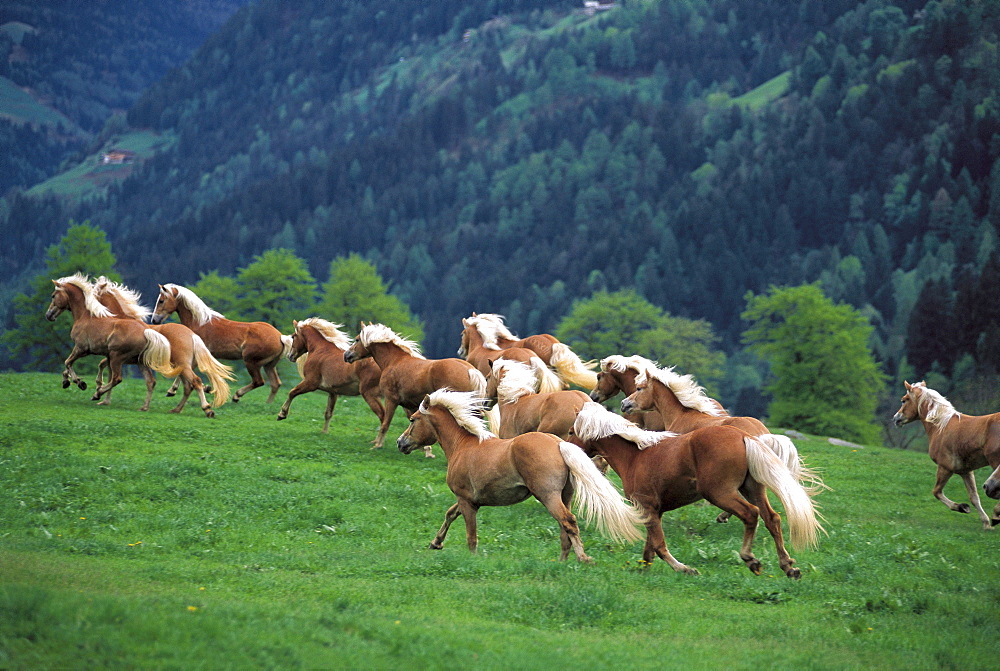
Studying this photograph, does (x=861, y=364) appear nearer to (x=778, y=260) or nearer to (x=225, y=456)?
(x=225, y=456)

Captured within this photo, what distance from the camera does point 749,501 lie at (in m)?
14.3

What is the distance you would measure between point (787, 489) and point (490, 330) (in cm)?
1431

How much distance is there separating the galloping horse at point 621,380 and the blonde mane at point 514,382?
4.68 feet

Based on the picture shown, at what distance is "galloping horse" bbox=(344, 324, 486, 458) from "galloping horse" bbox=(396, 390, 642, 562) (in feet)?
20.7

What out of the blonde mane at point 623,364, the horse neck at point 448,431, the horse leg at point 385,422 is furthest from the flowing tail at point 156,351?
the horse neck at point 448,431

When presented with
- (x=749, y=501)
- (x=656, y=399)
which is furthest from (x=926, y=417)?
(x=749, y=501)

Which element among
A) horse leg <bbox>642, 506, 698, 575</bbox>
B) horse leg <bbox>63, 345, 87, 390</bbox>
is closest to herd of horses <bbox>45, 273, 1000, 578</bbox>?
horse leg <bbox>642, 506, 698, 575</bbox>

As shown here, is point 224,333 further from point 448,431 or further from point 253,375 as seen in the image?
point 448,431

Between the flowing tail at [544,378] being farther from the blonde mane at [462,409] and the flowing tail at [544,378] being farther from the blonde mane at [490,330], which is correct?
the blonde mane at [462,409]

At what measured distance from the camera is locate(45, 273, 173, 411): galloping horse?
82.1ft

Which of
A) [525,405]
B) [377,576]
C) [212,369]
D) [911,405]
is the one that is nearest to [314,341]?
Result: [212,369]

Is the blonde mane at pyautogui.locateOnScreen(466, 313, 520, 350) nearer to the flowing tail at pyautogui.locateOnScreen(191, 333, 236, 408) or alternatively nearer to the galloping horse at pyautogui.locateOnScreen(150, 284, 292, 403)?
the galloping horse at pyautogui.locateOnScreen(150, 284, 292, 403)

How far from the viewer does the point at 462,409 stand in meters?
15.6

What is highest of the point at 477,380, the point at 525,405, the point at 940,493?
the point at 477,380
